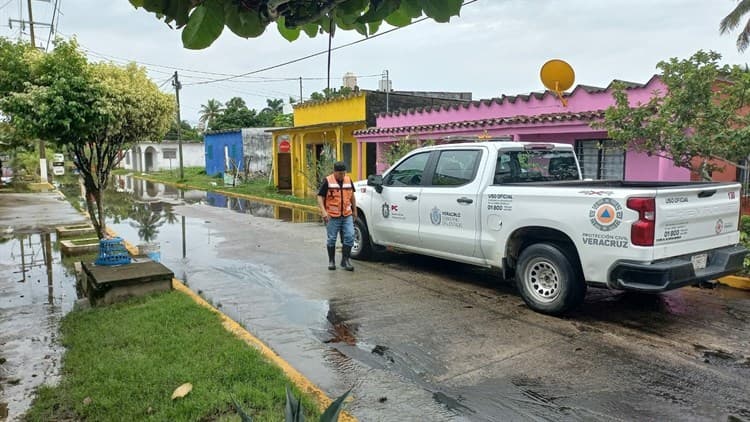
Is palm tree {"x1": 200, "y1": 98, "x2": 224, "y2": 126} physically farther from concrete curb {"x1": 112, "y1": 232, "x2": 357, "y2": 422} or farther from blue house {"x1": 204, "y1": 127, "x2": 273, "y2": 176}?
concrete curb {"x1": 112, "y1": 232, "x2": 357, "y2": 422}

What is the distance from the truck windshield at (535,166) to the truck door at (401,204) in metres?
1.29

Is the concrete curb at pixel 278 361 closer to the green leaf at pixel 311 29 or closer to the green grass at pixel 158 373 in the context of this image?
the green grass at pixel 158 373

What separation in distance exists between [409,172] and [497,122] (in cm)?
607

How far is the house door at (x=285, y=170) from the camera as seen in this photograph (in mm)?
26750

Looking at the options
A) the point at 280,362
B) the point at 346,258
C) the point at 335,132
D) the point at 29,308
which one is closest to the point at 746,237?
the point at 346,258

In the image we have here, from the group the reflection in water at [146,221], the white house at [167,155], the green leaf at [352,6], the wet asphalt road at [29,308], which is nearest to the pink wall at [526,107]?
the reflection in water at [146,221]

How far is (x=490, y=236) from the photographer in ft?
21.5

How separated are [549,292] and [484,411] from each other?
8.07ft

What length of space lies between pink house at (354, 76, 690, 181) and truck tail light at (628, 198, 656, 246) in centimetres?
493

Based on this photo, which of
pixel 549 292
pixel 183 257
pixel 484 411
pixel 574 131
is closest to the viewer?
pixel 484 411

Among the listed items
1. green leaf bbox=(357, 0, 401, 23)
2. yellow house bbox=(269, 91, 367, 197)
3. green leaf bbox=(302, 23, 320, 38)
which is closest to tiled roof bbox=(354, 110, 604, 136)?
yellow house bbox=(269, 91, 367, 197)

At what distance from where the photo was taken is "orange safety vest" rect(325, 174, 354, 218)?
8.20m

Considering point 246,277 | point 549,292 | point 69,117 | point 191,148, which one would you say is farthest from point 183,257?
point 191,148

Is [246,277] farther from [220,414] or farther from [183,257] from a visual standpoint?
[220,414]
